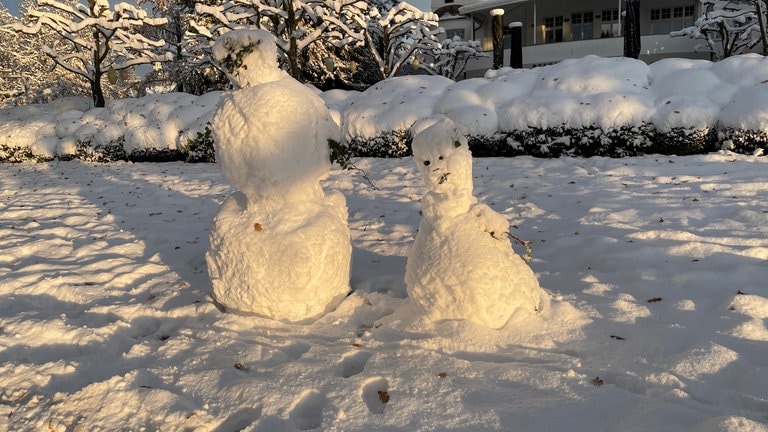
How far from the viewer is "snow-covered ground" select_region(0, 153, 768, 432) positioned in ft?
7.25

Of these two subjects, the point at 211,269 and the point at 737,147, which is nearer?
the point at 211,269

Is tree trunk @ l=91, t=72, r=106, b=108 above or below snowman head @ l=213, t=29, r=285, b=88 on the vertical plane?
above

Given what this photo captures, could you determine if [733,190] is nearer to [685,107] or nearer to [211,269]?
[685,107]

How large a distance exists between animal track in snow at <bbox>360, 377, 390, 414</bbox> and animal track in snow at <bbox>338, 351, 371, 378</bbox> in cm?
16

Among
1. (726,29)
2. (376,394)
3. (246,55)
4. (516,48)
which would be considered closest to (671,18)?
(726,29)

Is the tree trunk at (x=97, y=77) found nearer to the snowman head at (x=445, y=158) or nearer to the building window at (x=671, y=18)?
the snowman head at (x=445, y=158)

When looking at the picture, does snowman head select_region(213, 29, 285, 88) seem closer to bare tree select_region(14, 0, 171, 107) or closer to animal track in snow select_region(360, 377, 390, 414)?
animal track in snow select_region(360, 377, 390, 414)

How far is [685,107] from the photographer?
7.36m

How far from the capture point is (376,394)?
7.77 ft

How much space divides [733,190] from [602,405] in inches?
177

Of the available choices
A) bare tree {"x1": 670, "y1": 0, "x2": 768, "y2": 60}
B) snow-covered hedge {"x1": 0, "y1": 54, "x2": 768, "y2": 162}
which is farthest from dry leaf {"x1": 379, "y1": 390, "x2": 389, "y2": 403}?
bare tree {"x1": 670, "y1": 0, "x2": 768, "y2": 60}

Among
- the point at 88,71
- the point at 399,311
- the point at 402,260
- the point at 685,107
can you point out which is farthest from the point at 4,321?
the point at 88,71

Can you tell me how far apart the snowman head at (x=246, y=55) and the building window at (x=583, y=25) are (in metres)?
26.5

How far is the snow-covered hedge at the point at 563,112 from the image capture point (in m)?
7.29
